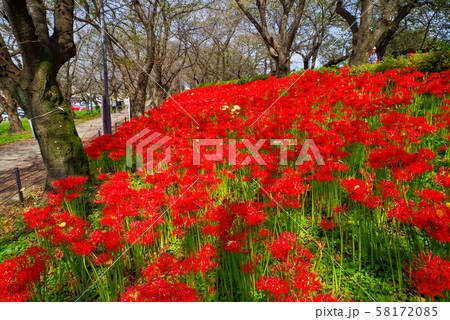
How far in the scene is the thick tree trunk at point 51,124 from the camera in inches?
146

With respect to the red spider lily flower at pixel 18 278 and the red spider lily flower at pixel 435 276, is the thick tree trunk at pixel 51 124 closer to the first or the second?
the red spider lily flower at pixel 18 278

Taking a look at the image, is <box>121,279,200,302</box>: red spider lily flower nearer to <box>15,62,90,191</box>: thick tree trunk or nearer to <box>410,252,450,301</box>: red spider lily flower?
<box>410,252,450,301</box>: red spider lily flower

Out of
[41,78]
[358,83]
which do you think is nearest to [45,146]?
[41,78]

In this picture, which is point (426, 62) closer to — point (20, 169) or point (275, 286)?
point (275, 286)

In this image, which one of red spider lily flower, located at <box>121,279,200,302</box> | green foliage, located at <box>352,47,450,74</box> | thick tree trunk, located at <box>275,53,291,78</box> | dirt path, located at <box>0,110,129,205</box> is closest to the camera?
red spider lily flower, located at <box>121,279,200,302</box>

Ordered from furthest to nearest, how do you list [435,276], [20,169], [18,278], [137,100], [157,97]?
[157,97] < [137,100] < [20,169] < [18,278] < [435,276]

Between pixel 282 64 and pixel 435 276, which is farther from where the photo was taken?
pixel 282 64

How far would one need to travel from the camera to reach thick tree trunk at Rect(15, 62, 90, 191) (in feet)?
12.2

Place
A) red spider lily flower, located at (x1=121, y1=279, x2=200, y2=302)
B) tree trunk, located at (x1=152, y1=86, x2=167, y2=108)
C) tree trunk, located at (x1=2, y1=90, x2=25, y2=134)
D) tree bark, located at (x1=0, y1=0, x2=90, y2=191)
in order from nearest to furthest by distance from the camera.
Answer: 1. red spider lily flower, located at (x1=121, y1=279, x2=200, y2=302)
2. tree bark, located at (x1=0, y1=0, x2=90, y2=191)
3. tree trunk, located at (x1=2, y1=90, x2=25, y2=134)
4. tree trunk, located at (x1=152, y1=86, x2=167, y2=108)

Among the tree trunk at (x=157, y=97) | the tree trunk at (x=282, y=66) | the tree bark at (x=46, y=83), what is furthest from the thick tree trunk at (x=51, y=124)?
the tree trunk at (x=157, y=97)

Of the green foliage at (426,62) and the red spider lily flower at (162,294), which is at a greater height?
the green foliage at (426,62)

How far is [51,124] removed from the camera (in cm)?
384

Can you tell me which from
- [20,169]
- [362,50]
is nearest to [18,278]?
[20,169]

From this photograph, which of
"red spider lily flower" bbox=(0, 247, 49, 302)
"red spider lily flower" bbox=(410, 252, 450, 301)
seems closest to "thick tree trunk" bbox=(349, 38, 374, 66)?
"red spider lily flower" bbox=(410, 252, 450, 301)
